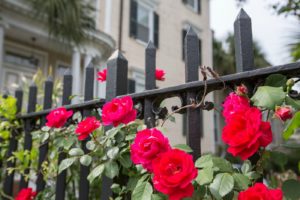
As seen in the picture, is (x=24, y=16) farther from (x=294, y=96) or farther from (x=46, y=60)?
(x=294, y=96)

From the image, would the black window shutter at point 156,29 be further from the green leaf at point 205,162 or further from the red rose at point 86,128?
the green leaf at point 205,162

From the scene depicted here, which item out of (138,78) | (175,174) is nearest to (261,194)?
(175,174)

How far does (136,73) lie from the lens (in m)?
9.41

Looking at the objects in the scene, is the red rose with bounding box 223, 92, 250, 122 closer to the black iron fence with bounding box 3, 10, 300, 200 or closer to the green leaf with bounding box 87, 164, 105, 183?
the black iron fence with bounding box 3, 10, 300, 200

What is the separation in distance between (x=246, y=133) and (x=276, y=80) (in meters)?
0.23

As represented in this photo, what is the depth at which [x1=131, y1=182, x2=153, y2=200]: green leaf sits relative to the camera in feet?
3.26

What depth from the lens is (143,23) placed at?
10250 mm

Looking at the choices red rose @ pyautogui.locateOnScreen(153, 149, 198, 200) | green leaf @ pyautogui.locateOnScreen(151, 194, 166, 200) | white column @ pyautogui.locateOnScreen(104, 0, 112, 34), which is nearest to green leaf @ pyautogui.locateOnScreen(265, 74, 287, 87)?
red rose @ pyautogui.locateOnScreen(153, 149, 198, 200)

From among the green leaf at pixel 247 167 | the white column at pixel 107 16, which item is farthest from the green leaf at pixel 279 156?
the white column at pixel 107 16

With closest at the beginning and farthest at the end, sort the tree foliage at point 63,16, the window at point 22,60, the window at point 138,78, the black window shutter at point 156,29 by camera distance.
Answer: the tree foliage at point 63,16 → the window at point 22,60 → the window at point 138,78 → the black window shutter at point 156,29

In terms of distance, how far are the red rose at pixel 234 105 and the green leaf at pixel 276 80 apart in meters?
0.09

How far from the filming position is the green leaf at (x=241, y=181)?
0.90 metres


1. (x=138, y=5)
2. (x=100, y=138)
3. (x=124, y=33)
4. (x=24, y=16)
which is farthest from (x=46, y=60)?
(x=100, y=138)

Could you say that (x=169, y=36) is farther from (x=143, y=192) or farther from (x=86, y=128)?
(x=143, y=192)
